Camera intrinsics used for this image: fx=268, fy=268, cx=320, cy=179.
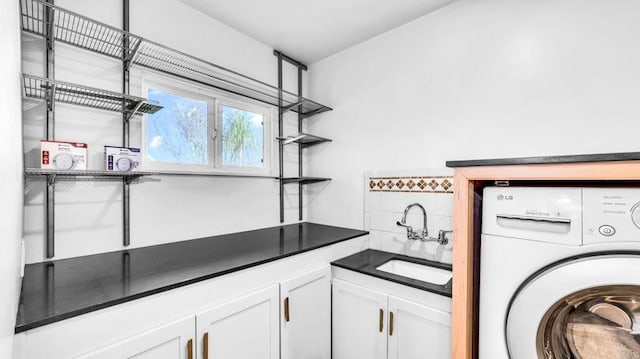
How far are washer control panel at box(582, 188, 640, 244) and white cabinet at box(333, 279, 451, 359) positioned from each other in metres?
0.75

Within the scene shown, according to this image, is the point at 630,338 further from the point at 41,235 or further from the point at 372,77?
the point at 41,235

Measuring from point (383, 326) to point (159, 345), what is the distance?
3.72 feet

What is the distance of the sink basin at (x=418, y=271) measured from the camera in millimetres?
1763

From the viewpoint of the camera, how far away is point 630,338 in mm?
813

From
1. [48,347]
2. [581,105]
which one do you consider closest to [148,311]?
[48,347]

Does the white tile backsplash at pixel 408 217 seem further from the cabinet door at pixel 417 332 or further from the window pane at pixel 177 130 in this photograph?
the window pane at pixel 177 130

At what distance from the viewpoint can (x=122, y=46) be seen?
1473mm

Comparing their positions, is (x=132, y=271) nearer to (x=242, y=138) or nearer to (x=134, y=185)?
(x=134, y=185)

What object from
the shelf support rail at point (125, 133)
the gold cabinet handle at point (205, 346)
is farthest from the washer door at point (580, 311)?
the shelf support rail at point (125, 133)

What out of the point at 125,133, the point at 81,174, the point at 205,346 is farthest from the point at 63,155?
the point at 205,346

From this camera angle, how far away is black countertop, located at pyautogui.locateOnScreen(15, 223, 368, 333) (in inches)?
35.8

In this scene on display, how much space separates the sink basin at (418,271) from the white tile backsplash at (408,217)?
9 centimetres

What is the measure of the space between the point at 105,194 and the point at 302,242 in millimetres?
1181

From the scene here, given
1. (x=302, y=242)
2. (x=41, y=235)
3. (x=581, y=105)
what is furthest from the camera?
(x=302, y=242)
